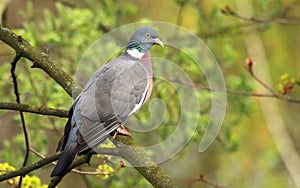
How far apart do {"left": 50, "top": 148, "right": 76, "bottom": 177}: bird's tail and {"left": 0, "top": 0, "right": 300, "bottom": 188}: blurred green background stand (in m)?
0.65

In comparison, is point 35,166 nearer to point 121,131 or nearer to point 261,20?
point 121,131

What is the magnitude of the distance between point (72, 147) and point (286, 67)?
705 centimetres

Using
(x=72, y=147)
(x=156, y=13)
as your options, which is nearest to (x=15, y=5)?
(x=156, y=13)

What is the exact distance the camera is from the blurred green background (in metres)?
7.30

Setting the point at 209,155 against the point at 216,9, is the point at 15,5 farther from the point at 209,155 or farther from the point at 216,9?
the point at 209,155

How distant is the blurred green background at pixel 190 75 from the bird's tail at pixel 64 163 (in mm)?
652

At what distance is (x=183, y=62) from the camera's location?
7.88 meters

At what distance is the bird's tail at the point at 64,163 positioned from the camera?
4410mm

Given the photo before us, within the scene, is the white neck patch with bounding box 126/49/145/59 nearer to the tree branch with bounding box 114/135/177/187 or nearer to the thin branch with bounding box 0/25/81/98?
the thin branch with bounding box 0/25/81/98

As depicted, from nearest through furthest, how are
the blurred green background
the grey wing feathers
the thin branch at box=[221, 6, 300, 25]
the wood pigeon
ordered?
the wood pigeon → the grey wing feathers → the thin branch at box=[221, 6, 300, 25] → the blurred green background

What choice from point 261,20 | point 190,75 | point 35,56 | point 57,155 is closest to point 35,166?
point 57,155

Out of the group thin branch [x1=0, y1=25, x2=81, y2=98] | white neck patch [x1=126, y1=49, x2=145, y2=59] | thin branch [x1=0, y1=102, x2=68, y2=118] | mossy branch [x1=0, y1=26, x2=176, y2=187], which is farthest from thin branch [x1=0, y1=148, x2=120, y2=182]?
white neck patch [x1=126, y1=49, x2=145, y2=59]

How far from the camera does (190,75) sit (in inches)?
318

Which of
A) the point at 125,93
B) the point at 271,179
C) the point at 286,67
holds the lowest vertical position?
the point at 271,179
